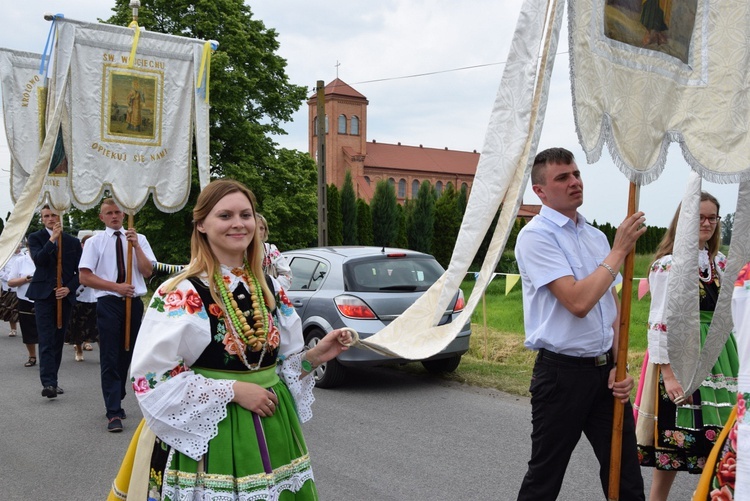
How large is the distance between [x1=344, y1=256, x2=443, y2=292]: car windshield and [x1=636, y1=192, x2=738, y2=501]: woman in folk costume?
14.0 ft

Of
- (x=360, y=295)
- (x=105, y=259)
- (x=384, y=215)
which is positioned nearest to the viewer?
(x=105, y=259)

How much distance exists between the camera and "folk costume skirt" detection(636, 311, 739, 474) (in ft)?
13.4

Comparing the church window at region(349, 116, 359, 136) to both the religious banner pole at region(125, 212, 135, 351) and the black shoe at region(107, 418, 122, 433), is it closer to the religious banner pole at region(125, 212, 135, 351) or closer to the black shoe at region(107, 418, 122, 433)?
the religious banner pole at region(125, 212, 135, 351)

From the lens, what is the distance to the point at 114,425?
6.53m

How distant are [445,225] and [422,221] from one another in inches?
59.6

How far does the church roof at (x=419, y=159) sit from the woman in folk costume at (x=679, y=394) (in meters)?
77.5

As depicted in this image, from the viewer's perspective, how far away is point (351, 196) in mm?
44000

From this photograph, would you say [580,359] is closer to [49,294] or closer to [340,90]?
[49,294]

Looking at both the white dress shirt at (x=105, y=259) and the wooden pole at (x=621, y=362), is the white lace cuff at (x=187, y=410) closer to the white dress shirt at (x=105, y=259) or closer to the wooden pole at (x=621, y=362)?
the wooden pole at (x=621, y=362)

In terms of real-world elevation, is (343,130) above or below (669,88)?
above

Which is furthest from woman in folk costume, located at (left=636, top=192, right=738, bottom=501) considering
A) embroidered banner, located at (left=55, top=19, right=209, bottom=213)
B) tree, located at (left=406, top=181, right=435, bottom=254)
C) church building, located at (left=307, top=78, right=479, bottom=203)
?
church building, located at (left=307, top=78, right=479, bottom=203)

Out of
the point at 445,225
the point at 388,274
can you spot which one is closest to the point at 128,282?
the point at 388,274

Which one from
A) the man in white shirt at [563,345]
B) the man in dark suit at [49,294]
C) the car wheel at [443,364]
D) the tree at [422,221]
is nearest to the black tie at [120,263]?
the man in dark suit at [49,294]

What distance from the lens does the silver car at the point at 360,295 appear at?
815cm
